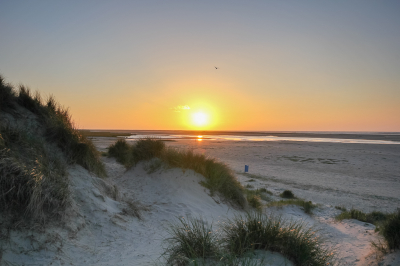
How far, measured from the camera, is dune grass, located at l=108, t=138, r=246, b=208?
9844mm

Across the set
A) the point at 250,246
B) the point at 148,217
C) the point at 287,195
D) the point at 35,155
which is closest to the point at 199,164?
the point at 148,217

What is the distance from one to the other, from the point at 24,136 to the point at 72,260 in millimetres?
3571

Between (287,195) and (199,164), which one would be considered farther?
(287,195)

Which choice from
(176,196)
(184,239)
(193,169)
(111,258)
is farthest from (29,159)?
(193,169)

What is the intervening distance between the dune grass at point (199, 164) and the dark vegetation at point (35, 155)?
2.72 meters

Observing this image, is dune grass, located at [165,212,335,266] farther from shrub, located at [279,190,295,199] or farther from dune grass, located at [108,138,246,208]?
shrub, located at [279,190,295,199]

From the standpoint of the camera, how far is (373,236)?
7340 mm

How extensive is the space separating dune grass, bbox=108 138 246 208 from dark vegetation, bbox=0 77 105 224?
8.91ft

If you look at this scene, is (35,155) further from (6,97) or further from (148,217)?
(148,217)

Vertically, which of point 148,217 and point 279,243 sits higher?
point 279,243

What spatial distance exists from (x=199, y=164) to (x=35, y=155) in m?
6.06

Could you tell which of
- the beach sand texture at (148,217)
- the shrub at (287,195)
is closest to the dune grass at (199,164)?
the beach sand texture at (148,217)

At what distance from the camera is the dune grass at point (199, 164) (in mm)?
9844

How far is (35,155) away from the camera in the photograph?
567cm
